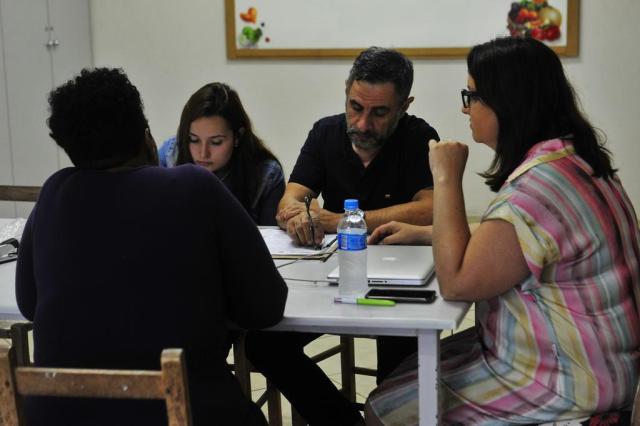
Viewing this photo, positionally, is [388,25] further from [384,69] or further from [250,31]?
[384,69]

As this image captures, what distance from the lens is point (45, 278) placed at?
1493 millimetres

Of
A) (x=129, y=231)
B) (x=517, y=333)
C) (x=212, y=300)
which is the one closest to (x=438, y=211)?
(x=517, y=333)

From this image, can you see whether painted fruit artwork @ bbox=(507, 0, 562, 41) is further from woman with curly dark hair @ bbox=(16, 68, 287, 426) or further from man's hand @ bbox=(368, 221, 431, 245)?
woman with curly dark hair @ bbox=(16, 68, 287, 426)

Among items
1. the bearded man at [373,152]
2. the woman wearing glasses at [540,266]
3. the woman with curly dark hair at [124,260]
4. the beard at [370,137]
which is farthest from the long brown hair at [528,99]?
the beard at [370,137]

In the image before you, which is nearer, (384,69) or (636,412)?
(636,412)

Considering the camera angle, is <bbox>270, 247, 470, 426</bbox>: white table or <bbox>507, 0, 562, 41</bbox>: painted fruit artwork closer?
<bbox>270, 247, 470, 426</bbox>: white table

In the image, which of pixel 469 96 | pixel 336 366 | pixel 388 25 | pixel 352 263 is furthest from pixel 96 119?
pixel 388 25

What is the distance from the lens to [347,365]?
8.70 feet

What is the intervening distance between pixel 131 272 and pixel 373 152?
4.57 ft

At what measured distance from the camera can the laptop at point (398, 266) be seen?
1822 mm

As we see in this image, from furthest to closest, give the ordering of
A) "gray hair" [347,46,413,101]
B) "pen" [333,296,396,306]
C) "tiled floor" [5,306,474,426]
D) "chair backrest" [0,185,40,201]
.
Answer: "chair backrest" [0,185,40,201] < "tiled floor" [5,306,474,426] < "gray hair" [347,46,413,101] < "pen" [333,296,396,306]

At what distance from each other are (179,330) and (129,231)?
20 centimetres

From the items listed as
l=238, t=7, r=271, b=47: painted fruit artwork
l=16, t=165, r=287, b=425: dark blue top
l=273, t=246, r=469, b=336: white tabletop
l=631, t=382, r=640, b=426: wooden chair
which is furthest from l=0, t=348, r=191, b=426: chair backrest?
l=238, t=7, r=271, b=47: painted fruit artwork

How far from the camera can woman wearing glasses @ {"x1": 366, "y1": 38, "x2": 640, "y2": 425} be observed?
156 centimetres
